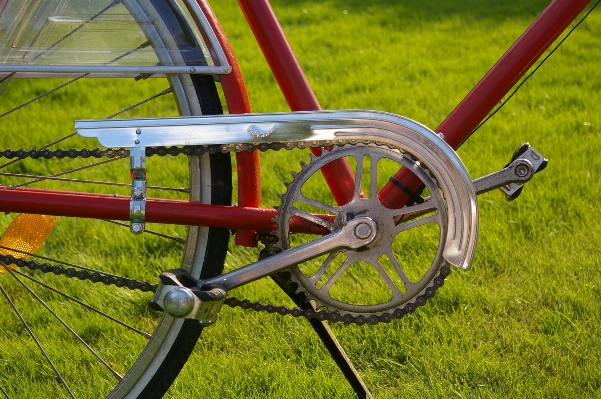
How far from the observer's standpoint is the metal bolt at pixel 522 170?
2.05m

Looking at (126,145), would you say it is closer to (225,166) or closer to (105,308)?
(225,166)

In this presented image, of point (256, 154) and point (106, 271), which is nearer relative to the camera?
point (256, 154)

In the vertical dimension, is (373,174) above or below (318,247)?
above

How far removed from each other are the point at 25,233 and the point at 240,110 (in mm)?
804

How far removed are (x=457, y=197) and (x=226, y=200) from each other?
57cm

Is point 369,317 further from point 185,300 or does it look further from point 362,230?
point 185,300

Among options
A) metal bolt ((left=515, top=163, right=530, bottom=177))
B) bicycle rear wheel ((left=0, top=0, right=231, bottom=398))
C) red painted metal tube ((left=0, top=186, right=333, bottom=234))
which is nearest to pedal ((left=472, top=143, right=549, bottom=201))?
metal bolt ((left=515, top=163, right=530, bottom=177))

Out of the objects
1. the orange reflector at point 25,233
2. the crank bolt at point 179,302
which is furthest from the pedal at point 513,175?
the orange reflector at point 25,233

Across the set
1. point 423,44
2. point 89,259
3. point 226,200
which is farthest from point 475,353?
point 423,44

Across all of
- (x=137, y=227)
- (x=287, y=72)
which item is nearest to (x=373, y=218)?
(x=287, y=72)

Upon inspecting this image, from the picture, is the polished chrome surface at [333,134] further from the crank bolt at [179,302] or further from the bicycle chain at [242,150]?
the crank bolt at [179,302]

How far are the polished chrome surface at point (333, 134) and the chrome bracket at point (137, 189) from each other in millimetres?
28

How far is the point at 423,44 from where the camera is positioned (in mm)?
5902

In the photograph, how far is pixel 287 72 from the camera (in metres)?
2.19
